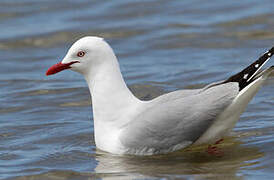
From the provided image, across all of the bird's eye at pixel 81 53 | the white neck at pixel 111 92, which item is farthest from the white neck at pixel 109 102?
the bird's eye at pixel 81 53

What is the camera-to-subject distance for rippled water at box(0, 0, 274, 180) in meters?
6.43

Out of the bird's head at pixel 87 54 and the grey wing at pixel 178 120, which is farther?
the bird's head at pixel 87 54

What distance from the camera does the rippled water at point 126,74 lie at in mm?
6426

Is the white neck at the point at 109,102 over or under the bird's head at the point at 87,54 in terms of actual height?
under

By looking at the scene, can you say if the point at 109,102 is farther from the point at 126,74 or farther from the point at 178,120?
the point at 126,74

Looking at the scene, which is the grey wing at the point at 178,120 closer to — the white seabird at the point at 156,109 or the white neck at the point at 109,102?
the white seabird at the point at 156,109

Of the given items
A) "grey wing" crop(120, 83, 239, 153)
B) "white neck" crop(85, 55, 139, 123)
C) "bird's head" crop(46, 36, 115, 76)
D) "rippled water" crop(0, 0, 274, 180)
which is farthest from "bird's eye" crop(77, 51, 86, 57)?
"rippled water" crop(0, 0, 274, 180)

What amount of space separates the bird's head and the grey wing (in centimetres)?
70

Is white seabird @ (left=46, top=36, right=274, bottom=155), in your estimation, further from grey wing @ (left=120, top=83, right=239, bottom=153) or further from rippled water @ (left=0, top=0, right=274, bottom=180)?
rippled water @ (left=0, top=0, right=274, bottom=180)

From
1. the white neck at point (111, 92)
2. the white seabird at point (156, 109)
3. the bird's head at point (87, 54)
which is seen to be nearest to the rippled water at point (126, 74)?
the white seabird at point (156, 109)

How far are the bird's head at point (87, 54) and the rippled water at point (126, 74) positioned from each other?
2.85 feet

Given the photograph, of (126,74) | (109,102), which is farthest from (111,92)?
(126,74)

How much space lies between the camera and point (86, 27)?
1224cm

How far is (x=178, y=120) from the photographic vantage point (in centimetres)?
634
